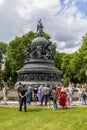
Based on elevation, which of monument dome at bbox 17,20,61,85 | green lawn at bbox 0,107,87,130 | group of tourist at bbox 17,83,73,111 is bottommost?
green lawn at bbox 0,107,87,130

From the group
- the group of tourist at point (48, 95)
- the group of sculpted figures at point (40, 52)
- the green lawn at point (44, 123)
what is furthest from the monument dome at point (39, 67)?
the green lawn at point (44, 123)

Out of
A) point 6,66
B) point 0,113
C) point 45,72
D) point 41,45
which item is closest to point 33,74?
point 45,72

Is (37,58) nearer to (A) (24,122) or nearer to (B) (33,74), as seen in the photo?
(B) (33,74)

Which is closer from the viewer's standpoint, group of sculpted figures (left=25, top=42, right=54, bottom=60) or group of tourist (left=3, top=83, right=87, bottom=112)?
group of tourist (left=3, top=83, right=87, bottom=112)

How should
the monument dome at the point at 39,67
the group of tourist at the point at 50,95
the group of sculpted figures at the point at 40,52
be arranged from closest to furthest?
the group of tourist at the point at 50,95, the monument dome at the point at 39,67, the group of sculpted figures at the point at 40,52

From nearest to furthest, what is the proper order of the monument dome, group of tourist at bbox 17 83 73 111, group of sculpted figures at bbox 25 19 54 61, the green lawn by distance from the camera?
the green lawn → group of tourist at bbox 17 83 73 111 → the monument dome → group of sculpted figures at bbox 25 19 54 61

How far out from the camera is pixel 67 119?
17.2 m

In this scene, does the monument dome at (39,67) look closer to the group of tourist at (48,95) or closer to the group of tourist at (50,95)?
the group of tourist at (48,95)

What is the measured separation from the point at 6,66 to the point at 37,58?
37.3 meters

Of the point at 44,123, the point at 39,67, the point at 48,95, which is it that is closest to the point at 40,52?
the point at 39,67

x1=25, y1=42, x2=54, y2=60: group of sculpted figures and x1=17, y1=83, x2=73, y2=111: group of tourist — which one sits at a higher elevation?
x1=25, y1=42, x2=54, y2=60: group of sculpted figures

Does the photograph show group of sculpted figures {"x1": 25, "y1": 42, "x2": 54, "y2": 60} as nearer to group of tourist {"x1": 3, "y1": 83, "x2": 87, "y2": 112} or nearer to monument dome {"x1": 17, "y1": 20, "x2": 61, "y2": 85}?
monument dome {"x1": 17, "y1": 20, "x2": 61, "y2": 85}

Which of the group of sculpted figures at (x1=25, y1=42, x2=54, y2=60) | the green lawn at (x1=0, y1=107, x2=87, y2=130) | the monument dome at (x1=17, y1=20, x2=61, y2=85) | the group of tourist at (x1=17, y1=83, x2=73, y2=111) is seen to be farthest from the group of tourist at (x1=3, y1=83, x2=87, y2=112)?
the group of sculpted figures at (x1=25, y1=42, x2=54, y2=60)

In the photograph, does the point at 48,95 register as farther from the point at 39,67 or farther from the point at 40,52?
the point at 40,52
